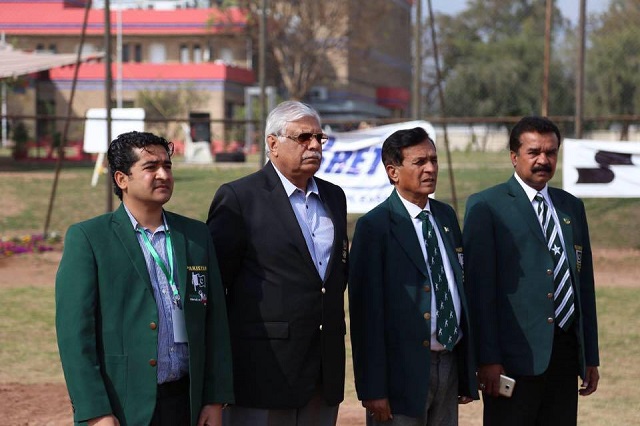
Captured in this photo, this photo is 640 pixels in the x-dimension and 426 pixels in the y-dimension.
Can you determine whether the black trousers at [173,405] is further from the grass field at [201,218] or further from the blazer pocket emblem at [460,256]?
the grass field at [201,218]

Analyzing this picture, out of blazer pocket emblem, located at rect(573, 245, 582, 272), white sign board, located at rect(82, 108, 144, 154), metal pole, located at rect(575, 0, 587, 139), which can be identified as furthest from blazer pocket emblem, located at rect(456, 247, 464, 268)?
white sign board, located at rect(82, 108, 144, 154)

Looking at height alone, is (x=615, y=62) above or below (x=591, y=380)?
above

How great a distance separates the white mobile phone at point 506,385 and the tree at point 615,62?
24.9m

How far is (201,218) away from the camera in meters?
19.2

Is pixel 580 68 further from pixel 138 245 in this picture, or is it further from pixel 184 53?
pixel 184 53

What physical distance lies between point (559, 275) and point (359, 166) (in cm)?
937

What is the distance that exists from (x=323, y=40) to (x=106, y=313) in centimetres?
4565

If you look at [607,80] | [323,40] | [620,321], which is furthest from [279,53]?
[620,321]

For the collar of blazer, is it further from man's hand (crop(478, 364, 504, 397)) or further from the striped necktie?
the striped necktie

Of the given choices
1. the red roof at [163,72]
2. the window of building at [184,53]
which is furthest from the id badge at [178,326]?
the window of building at [184,53]

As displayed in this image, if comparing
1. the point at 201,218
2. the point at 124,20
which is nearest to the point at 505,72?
the point at 124,20

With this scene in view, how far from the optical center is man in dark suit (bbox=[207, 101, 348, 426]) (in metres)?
4.20

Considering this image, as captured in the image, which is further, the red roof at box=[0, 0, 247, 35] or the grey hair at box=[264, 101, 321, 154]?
the red roof at box=[0, 0, 247, 35]

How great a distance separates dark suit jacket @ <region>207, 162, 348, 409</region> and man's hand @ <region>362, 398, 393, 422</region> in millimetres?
181
